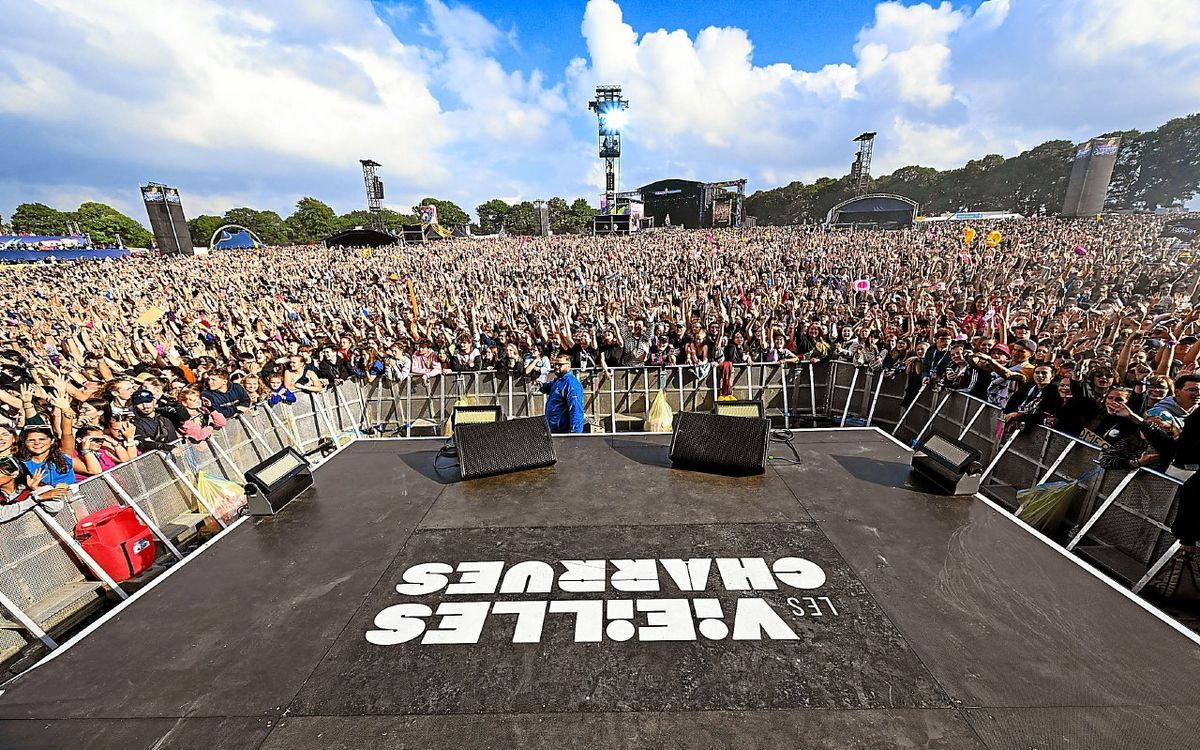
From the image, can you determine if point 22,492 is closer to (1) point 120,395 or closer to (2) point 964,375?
(1) point 120,395

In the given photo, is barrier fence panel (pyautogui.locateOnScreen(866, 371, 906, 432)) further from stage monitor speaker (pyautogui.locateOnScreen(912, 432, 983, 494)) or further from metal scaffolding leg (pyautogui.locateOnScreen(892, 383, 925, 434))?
stage monitor speaker (pyautogui.locateOnScreen(912, 432, 983, 494))

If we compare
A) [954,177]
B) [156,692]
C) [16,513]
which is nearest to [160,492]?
[16,513]

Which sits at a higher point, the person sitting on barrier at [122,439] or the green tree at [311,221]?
the green tree at [311,221]

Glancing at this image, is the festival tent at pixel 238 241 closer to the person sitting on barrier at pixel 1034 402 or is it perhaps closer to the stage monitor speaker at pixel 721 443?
the stage monitor speaker at pixel 721 443

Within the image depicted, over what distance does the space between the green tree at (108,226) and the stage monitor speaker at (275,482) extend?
102 m

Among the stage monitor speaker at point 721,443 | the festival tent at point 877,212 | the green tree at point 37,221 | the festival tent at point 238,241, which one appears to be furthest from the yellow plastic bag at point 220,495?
→ the green tree at point 37,221

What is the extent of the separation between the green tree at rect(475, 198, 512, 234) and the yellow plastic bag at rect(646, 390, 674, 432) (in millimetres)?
102298

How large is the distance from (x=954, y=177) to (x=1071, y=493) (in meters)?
97.3

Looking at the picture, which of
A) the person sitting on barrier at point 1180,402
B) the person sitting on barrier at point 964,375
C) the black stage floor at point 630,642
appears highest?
the person sitting on barrier at point 1180,402

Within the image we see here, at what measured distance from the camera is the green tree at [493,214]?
4107 inches

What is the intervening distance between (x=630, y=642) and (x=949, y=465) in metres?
3.80

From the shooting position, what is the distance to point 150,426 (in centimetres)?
569

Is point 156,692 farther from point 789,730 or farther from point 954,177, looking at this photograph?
point 954,177

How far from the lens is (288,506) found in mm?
4953
